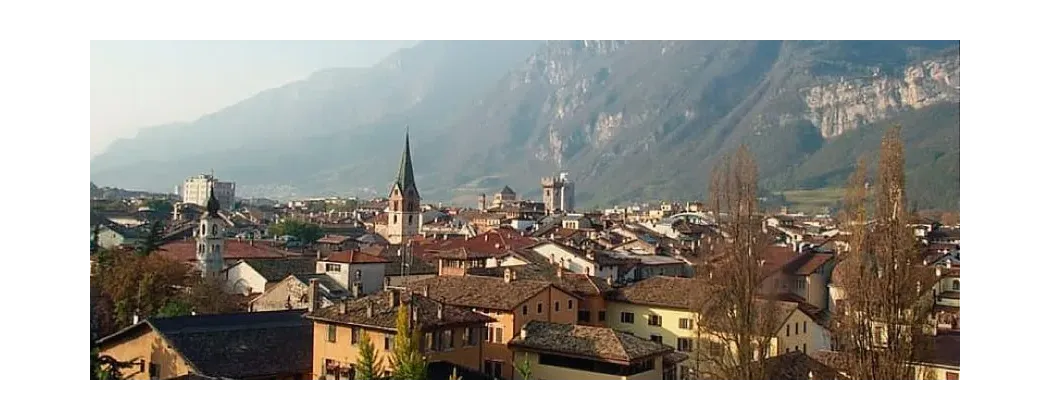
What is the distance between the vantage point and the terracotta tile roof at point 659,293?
24.8m

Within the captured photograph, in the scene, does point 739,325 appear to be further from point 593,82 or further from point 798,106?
point 593,82

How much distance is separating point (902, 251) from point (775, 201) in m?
83.2

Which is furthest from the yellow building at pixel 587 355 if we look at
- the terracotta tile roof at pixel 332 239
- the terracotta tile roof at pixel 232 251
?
the terracotta tile roof at pixel 332 239

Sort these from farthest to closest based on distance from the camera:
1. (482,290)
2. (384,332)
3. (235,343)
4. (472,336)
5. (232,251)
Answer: (232,251) < (482,290) < (472,336) < (235,343) < (384,332)

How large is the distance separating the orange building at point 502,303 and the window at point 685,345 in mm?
2821

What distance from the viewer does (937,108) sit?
330 feet

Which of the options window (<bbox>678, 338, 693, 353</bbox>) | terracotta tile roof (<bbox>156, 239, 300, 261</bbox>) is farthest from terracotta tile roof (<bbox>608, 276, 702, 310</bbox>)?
terracotta tile roof (<bbox>156, 239, 300, 261</bbox>)

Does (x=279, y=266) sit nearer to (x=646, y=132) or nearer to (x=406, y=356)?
(x=406, y=356)

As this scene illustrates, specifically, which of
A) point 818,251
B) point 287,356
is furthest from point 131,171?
point 287,356

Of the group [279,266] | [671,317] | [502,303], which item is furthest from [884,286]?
[279,266]

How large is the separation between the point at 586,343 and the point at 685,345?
219 inches

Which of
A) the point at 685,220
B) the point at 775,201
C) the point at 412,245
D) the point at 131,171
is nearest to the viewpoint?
the point at 412,245

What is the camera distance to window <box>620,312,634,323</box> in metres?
25.6

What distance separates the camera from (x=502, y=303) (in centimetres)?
2225
